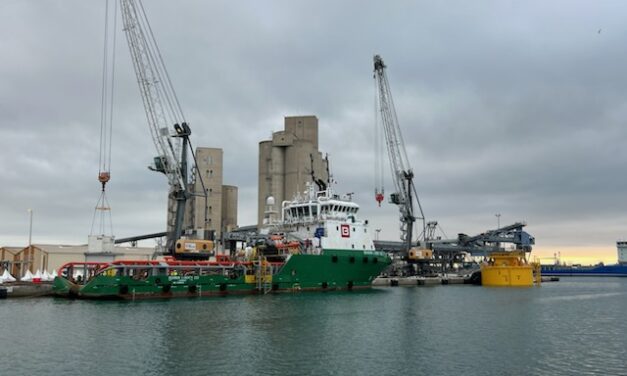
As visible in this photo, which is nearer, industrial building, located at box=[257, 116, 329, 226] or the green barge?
the green barge

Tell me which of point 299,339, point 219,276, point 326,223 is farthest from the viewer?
point 326,223

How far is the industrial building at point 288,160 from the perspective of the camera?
104562mm

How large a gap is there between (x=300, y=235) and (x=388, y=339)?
29258 millimetres

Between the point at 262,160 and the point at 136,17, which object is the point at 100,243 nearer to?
the point at 136,17

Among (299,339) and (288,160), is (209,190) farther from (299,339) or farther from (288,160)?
(299,339)

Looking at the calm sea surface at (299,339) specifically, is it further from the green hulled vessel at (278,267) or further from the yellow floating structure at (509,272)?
the yellow floating structure at (509,272)

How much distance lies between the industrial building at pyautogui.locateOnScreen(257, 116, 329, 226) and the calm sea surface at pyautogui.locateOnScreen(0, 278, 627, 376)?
64.2 metres

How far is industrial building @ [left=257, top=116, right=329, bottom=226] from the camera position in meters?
105

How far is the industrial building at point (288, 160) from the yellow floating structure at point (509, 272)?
39.7m

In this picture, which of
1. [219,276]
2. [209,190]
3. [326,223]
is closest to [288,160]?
[209,190]

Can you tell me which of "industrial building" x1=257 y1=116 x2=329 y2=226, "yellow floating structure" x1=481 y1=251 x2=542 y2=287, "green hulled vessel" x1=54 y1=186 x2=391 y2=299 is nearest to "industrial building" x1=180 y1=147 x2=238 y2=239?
"industrial building" x1=257 y1=116 x2=329 y2=226

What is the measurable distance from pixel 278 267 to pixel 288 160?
56.7 m

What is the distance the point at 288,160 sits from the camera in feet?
348

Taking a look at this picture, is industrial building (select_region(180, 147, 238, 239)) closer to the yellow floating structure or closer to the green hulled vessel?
the green hulled vessel
